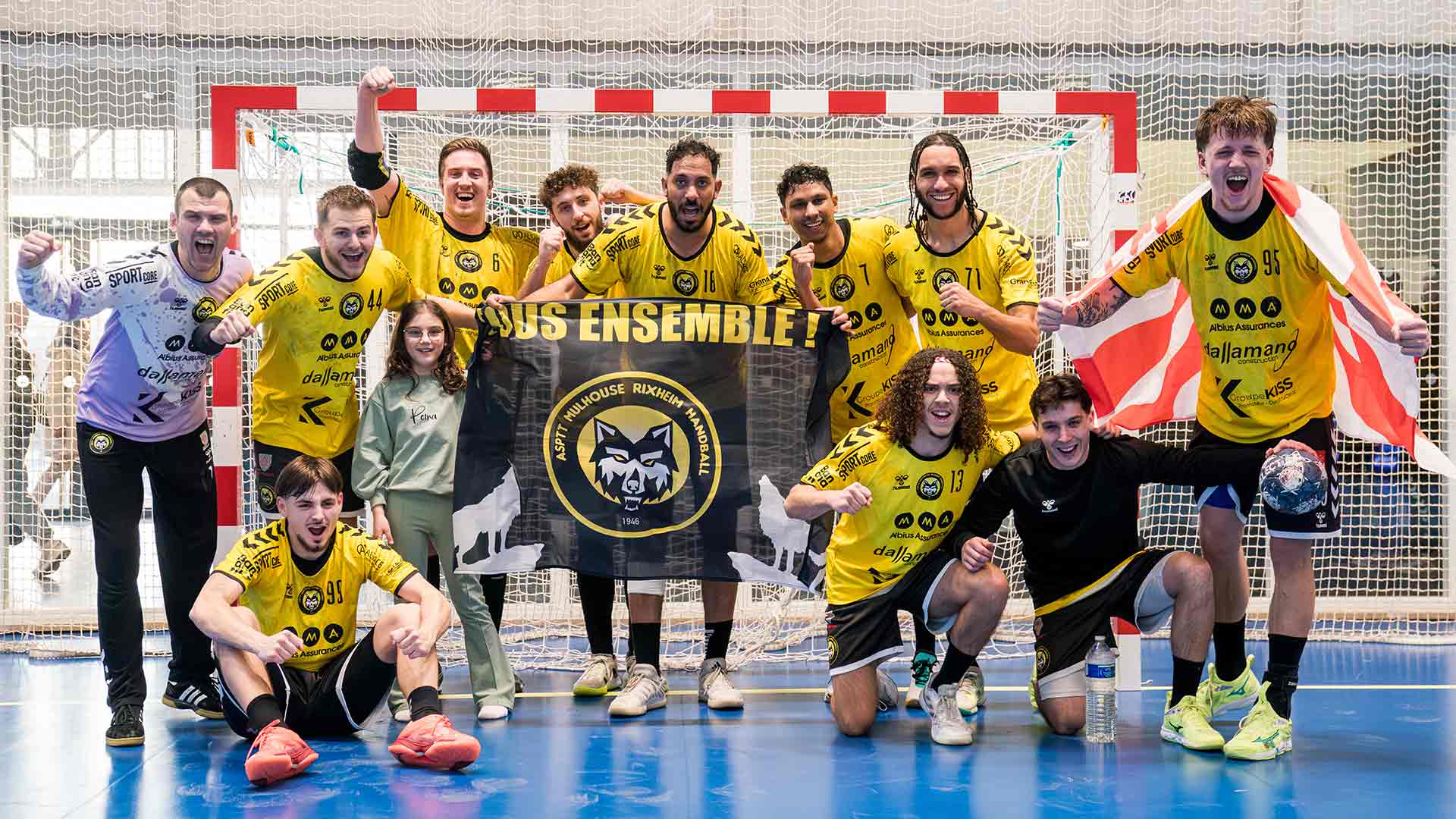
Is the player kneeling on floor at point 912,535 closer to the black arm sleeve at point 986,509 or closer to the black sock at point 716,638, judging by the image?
the black arm sleeve at point 986,509

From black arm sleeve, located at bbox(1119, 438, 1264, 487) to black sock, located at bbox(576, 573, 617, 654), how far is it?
2.16m

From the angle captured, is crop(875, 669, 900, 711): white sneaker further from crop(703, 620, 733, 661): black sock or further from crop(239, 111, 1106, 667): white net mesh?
crop(239, 111, 1106, 667): white net mesh

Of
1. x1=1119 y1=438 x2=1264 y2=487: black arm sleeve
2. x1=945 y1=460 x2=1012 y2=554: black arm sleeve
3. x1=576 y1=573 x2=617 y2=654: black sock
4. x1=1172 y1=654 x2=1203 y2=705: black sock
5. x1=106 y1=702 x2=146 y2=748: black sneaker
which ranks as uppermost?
x1=1119 y1=438 x2=1264 y2=487: black arm sleeve

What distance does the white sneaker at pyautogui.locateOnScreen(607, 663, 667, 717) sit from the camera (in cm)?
472

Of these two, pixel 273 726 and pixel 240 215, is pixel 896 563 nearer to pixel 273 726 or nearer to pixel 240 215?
pixel 273 726

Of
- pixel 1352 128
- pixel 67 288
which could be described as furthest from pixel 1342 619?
pixel 67 288

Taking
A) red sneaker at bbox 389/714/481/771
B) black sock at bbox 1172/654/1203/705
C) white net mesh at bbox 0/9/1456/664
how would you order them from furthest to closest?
white net mesh at bbox 0/9/1456/664 → black sock at bbox 1172/654/1203/705 → red sneaker at bbox 389/714/481/771

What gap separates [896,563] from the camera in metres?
4.49

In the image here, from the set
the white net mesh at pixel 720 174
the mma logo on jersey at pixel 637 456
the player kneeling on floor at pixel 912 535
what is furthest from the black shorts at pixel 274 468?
the player kneeling on floor at pixel 912 535

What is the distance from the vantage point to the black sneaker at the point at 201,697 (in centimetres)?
473

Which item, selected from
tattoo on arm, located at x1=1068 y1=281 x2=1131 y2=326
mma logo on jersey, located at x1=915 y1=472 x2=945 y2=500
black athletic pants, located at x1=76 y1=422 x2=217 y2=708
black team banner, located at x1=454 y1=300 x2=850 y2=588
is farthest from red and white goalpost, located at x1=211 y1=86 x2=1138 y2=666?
mma logo on jersey, located at x1=915 y1=472 x2=945 y2=500

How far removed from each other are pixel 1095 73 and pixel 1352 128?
1643mm

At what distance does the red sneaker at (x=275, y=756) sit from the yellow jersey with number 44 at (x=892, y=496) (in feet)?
5.97

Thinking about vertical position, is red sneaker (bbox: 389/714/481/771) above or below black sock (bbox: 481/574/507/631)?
below
